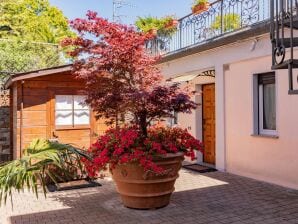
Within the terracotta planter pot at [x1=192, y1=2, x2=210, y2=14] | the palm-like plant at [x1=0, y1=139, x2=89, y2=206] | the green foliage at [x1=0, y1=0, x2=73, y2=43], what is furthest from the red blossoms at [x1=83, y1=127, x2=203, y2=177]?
the green foliage at [x1=0, y1=0, x2=73, y2=43]

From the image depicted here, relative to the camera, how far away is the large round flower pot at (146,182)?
683cm

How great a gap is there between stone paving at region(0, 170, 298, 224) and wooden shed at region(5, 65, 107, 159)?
107 inches

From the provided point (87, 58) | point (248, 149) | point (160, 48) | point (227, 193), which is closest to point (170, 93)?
point (87, 58)

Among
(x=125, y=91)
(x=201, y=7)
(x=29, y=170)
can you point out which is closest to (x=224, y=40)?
(x=201, y=7)

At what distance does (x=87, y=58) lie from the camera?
7652 mm

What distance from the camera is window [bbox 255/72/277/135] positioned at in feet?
30.9

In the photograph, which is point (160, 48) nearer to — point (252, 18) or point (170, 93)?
point (252, 18)

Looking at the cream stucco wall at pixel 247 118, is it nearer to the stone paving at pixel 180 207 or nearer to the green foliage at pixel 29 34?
the stone paving at pixel 180 207

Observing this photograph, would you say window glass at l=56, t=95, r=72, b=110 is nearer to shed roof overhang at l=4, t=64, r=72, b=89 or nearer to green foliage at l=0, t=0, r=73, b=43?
shed roof overhang at l=4, t=64, r=72, b=89

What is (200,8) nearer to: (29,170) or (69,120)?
(69,120)

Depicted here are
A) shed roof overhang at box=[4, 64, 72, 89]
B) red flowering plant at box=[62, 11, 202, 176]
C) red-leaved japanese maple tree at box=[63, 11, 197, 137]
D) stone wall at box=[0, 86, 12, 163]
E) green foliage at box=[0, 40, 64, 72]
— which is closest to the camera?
red flowering plant at box=[62, 11, 202, 176]

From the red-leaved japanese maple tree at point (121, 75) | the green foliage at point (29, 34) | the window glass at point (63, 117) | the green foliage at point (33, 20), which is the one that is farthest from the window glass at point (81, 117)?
the green foliage at point (33, 20)

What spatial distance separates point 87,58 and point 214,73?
5.15 m

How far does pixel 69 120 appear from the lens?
1127cm
